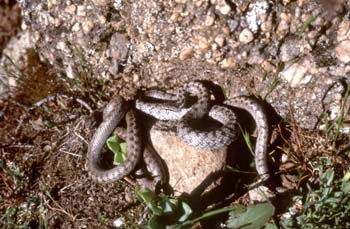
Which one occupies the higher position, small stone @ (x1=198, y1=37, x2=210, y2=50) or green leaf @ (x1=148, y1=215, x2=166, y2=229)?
small stone @ (x1=198, y1=37, x2=210, y2=50)

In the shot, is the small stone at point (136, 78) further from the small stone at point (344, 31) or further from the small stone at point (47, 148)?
the small stone at point (344, 31)

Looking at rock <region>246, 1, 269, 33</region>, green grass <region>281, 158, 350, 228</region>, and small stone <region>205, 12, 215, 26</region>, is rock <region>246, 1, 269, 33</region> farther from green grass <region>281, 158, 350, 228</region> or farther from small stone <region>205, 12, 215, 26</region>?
green grass <region>281, 158, 350, 228</region>

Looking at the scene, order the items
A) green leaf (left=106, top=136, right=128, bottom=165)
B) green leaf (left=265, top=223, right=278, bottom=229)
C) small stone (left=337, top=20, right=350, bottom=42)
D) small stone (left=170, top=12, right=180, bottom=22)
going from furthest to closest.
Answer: green leaf (left=106, top=136, right=128, bottom=165) < small stone (left=170, top=12, right=180, bottom=22) < small stone (left=337, top=20, right=350, bottom=42) < green leaf (left=265, top=223, right=278, bottom=229)

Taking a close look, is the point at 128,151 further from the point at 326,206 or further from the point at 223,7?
the point at 326,206

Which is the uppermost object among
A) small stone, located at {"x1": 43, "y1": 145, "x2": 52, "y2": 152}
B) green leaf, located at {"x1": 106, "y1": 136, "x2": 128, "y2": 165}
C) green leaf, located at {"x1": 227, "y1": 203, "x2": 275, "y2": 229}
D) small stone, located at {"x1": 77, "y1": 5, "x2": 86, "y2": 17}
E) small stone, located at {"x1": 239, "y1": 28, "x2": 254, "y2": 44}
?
small stone, located at {"x1": 77, "y1": 5, "x2": 86, "y2": 17}

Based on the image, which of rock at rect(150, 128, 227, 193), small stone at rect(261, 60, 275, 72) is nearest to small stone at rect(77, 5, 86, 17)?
rock at rect(150, 128, 227, 193)

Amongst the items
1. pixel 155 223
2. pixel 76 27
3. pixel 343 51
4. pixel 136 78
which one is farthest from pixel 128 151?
pixel 343 51

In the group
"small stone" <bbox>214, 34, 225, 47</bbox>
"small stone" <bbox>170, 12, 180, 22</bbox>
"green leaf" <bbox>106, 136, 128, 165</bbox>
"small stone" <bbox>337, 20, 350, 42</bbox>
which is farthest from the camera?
"green leaf" <bbox>106, 136, 128, 165</bbox>
